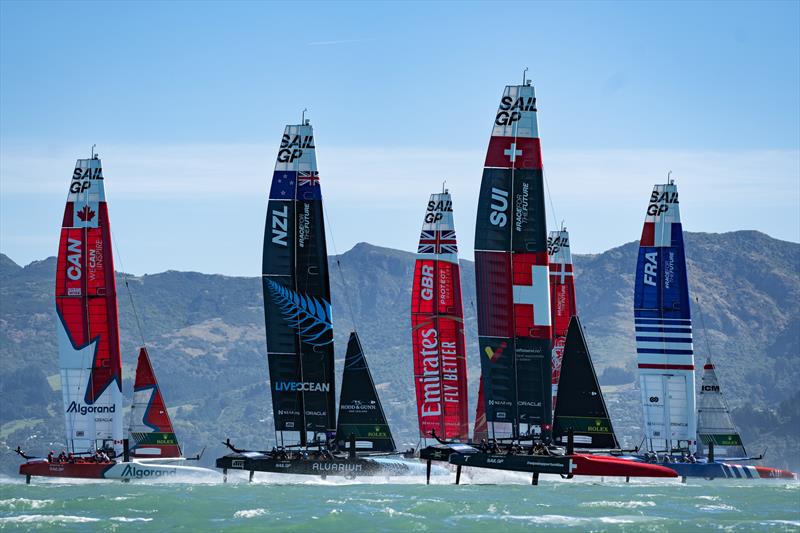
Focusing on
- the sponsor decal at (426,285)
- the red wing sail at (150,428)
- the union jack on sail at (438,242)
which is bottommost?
the red wing sail at (150,428)

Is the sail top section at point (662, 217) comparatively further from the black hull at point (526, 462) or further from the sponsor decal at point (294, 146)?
the black hull at point (526, 462)

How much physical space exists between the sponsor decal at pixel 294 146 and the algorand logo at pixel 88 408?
55.8 ft

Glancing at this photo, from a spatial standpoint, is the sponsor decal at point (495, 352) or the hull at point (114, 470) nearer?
the sponsor decal at point (495, 352)

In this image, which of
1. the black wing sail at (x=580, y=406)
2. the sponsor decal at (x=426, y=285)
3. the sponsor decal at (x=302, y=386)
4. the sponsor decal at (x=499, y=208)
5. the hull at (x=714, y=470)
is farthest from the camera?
the sponsor decal at (x=426, y=285)

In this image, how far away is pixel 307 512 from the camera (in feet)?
168

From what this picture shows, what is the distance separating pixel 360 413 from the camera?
6669 cm

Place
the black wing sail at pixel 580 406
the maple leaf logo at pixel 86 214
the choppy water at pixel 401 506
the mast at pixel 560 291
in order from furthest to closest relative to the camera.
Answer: the mast at pixel 560 291 → the maple leaf logo at pixel 86 214 → the black wing sail at pixel 580 406 → the choppy water at pixel 401 506

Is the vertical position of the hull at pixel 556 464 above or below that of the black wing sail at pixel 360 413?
below

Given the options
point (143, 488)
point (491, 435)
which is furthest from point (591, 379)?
point (143, 488)

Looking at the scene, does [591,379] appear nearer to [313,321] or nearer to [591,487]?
[591,487]

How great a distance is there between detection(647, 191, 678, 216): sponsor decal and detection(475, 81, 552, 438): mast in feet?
58.3

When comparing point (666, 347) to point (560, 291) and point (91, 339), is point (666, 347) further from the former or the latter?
point (91, 339)

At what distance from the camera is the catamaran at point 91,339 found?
72.8 meters

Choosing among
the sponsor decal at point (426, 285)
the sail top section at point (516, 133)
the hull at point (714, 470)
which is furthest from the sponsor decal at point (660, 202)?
the sail top section at point (516, 133)
